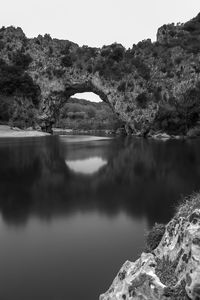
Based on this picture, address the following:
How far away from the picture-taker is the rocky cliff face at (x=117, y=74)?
83.6 m

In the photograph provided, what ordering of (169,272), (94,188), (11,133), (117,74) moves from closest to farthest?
1. (169,272)
2. (94,188)
3. (11,133)
4. (117,74)

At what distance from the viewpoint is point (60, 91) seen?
93062 mm

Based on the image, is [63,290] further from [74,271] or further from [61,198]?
[61,198]

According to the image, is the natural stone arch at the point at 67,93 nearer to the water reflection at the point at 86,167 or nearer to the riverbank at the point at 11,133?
the riverbank at the point at 11,133

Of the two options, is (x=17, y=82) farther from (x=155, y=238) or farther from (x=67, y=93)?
(x=155, y=238)

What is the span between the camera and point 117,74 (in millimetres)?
88312

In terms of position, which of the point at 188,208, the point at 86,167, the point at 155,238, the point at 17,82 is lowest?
the point at 86,167

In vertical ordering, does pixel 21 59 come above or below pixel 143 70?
above

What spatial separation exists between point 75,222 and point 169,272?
24.2ft

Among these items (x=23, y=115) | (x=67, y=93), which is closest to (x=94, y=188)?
(x=23, y=115)

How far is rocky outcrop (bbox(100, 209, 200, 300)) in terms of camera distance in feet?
13.9

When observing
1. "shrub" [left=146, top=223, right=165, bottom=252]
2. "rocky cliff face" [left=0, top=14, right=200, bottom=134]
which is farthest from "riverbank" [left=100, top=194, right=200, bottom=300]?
"rocky cliff face" [left=0, top=14, right=200, bottom=134]

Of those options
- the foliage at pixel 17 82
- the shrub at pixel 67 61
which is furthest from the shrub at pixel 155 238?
the shrub at pixel 67 61

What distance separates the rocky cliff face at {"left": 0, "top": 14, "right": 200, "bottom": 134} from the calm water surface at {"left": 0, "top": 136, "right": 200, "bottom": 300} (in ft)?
198
